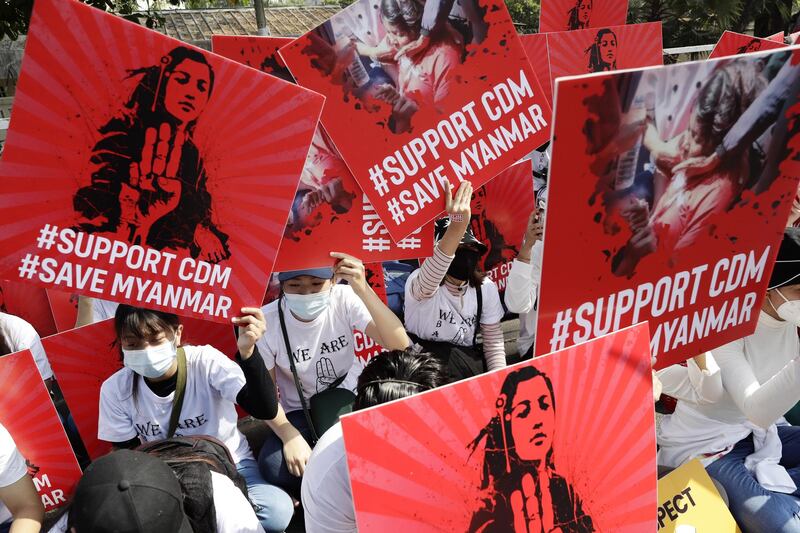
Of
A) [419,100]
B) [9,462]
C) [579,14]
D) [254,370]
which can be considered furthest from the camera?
[579,14]

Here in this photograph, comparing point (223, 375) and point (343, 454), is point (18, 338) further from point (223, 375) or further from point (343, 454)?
point (343, 454)

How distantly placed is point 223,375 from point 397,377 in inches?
35.4

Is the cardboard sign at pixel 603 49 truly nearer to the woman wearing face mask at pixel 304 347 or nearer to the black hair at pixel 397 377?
the woman wearing face mask at pixel 304 347

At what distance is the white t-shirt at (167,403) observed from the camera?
2.34m

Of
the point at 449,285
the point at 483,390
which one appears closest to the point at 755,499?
the point at 483,390

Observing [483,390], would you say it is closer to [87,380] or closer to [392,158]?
[392,158]

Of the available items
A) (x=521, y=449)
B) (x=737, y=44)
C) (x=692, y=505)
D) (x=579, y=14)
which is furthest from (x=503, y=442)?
(x=579, y=14)

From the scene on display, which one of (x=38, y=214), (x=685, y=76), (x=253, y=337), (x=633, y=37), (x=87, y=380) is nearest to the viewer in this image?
(x=685, y=76)

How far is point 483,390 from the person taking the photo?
4.17 ft

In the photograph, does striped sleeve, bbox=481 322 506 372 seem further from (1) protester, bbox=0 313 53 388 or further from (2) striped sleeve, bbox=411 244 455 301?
(1) protester, bbox=0 313 53 388

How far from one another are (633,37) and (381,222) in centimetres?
303

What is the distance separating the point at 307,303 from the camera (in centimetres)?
262

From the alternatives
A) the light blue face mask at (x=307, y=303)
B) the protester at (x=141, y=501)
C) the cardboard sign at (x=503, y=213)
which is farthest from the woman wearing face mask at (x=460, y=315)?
the protester at (x=141, y=501)

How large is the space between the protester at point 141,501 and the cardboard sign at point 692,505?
1300mm
